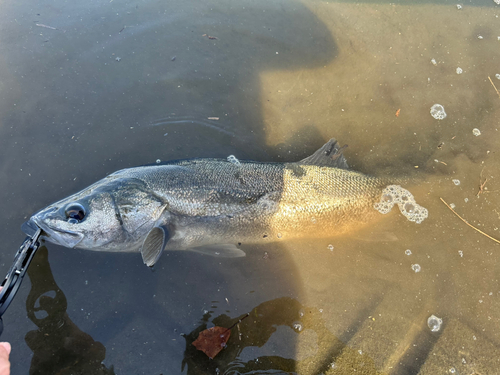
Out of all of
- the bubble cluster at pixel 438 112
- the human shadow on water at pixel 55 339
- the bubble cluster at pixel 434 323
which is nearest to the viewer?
the human shadow on water at pixel 55 339

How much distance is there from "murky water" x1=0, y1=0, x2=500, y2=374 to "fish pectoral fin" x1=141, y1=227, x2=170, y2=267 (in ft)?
1.57

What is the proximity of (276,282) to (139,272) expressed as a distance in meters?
1.61

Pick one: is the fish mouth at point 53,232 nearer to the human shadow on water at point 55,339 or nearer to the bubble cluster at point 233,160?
the human shadow on water at point 55,339

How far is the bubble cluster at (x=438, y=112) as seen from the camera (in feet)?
12.9

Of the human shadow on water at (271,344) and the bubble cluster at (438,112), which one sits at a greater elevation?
the bubble cluster at (438,112)

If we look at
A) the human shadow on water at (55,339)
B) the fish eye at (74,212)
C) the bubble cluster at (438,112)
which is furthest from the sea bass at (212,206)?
the bubble cluster at (438,112)

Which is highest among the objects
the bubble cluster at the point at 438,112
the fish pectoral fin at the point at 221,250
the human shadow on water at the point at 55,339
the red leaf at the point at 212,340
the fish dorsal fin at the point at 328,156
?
the bubble cluster at the point at 438,112

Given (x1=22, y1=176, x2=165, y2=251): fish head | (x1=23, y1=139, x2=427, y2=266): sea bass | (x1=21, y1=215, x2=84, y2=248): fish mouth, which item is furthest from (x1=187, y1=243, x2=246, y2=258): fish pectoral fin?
(x1=21, y1=215, x2=84, y2=248): fish mouth

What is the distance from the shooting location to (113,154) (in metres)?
3.60

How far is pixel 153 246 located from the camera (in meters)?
2.85

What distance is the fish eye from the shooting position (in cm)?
276

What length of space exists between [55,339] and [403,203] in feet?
14.2

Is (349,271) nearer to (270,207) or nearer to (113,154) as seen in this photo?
(270,207)

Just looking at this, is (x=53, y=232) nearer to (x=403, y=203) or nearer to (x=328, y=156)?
(x=328, y=156)
